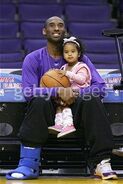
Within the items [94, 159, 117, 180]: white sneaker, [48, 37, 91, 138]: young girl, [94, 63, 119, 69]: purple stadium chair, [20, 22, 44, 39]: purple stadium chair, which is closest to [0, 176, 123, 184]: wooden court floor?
[94, 159, 117, 180]: white sneaker

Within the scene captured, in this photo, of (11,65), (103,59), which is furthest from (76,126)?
(103,59)

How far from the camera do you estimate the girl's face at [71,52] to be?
4.26 m

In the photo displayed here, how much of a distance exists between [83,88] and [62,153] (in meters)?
0.47

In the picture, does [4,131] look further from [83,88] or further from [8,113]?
[83,88]

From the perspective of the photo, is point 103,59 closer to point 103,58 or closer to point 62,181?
point 103,58

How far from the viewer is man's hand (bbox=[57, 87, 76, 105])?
157 inches

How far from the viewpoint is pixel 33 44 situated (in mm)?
7340

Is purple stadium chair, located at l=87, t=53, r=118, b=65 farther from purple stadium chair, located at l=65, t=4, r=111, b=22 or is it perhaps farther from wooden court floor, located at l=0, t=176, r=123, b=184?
wooden court floor, located at l=0, t=176, r=123, b=184

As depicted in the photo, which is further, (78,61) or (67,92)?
(78,61)

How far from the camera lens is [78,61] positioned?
14.2 feet

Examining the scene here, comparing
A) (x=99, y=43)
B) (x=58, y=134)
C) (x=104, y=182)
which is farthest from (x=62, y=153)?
(x=99, y=43)

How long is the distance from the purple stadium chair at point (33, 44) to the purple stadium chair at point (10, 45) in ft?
0.50

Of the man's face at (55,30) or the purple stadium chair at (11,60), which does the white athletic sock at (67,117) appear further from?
the purple stadium chair at (11,60)

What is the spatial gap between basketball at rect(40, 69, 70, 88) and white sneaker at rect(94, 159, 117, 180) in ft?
2.07
